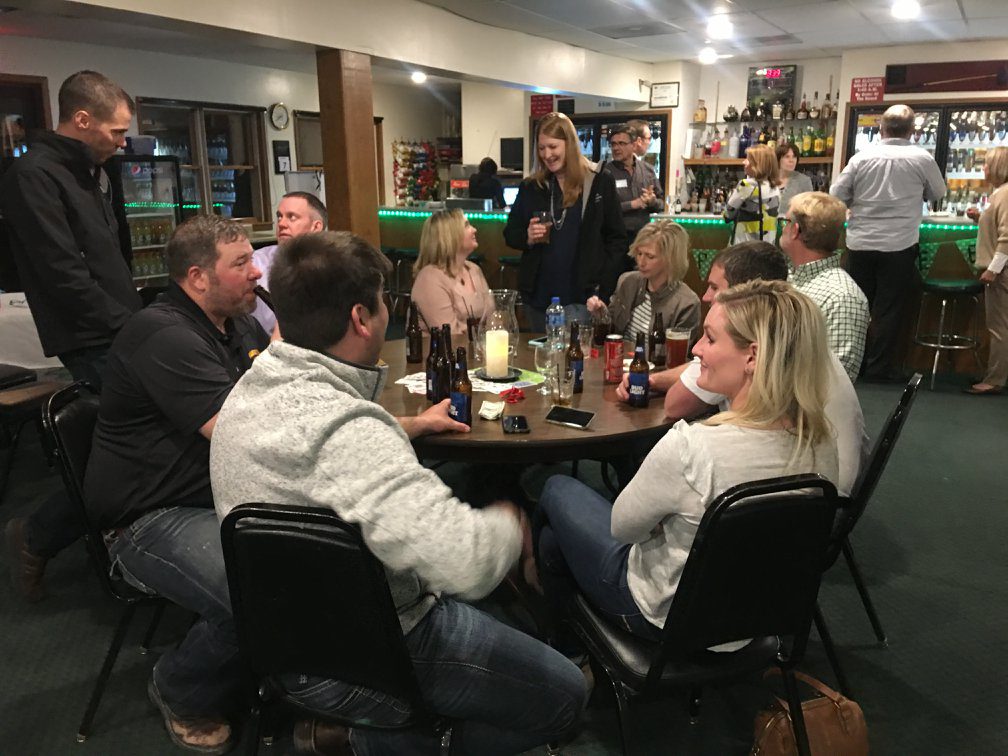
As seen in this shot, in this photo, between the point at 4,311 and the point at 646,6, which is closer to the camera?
the point at 4,311

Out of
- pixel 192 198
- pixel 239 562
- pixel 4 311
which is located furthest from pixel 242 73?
pixel 239 562

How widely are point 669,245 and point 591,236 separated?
668 millimetres

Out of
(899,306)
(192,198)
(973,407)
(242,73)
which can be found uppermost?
(242,73)

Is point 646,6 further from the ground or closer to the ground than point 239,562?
further from the ground

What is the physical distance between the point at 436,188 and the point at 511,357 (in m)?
9.21

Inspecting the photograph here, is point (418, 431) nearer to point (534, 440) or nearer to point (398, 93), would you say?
point (534, 440)

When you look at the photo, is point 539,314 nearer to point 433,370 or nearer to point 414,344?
point 414,344

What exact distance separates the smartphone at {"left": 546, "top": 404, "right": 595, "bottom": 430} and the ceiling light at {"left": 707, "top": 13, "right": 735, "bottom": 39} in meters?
5.55

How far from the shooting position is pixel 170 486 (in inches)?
78.4

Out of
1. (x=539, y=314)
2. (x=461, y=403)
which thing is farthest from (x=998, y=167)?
(x=461, y=403)

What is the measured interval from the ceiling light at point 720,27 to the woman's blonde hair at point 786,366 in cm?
590

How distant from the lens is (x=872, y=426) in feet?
14.8

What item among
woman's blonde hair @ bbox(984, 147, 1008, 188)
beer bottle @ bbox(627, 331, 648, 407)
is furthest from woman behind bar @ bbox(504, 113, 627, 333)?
woman's blonde hair @ bbox(984, 147, 1008, 188)

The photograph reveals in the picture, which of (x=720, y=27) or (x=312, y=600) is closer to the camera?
(x=312, y=600)
